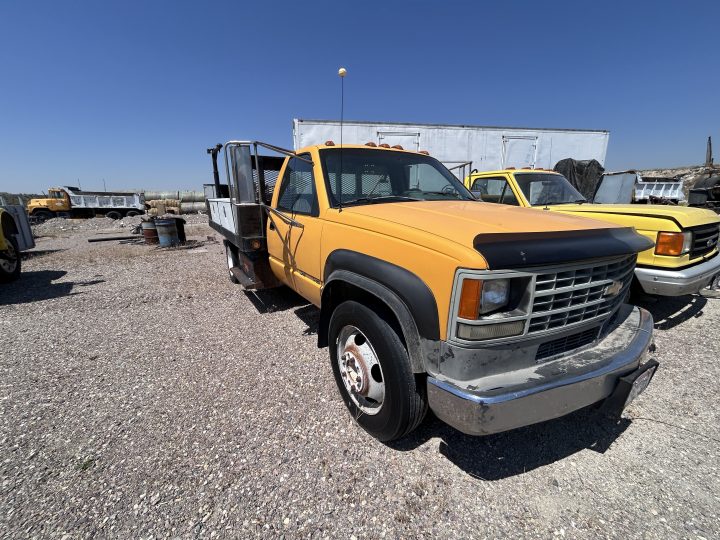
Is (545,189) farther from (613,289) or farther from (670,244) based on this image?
(613,289)

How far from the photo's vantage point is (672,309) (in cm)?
435

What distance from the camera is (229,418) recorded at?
8.23 ft

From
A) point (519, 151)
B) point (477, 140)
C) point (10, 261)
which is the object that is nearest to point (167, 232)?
point (10, 261)

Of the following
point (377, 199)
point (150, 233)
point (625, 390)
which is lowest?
point (150, 233)

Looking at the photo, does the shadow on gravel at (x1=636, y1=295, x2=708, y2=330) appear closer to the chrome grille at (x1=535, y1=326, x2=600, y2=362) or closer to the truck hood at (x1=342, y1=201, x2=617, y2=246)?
the chrome grille at (x1=535, y1=326, x2=600, y2=362)

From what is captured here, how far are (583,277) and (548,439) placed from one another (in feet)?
4.09

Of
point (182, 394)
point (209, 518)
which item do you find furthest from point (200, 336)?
point (209, 518)

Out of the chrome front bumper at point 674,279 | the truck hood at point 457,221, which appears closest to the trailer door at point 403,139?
the chrome front bumper at point 674,279

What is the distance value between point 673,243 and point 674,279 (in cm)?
38

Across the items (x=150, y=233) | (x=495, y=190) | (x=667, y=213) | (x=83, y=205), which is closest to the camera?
(x=667, y=213)

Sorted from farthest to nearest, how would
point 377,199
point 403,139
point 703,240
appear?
point 403,139
point 703,240
point 377,199

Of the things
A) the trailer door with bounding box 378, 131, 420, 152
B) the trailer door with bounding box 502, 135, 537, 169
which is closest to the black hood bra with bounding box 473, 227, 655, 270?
the trailer door with bounding box 378, 131, 420, 152

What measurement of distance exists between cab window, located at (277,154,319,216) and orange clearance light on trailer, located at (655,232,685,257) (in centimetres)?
357

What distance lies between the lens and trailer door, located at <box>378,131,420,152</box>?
1087cm
